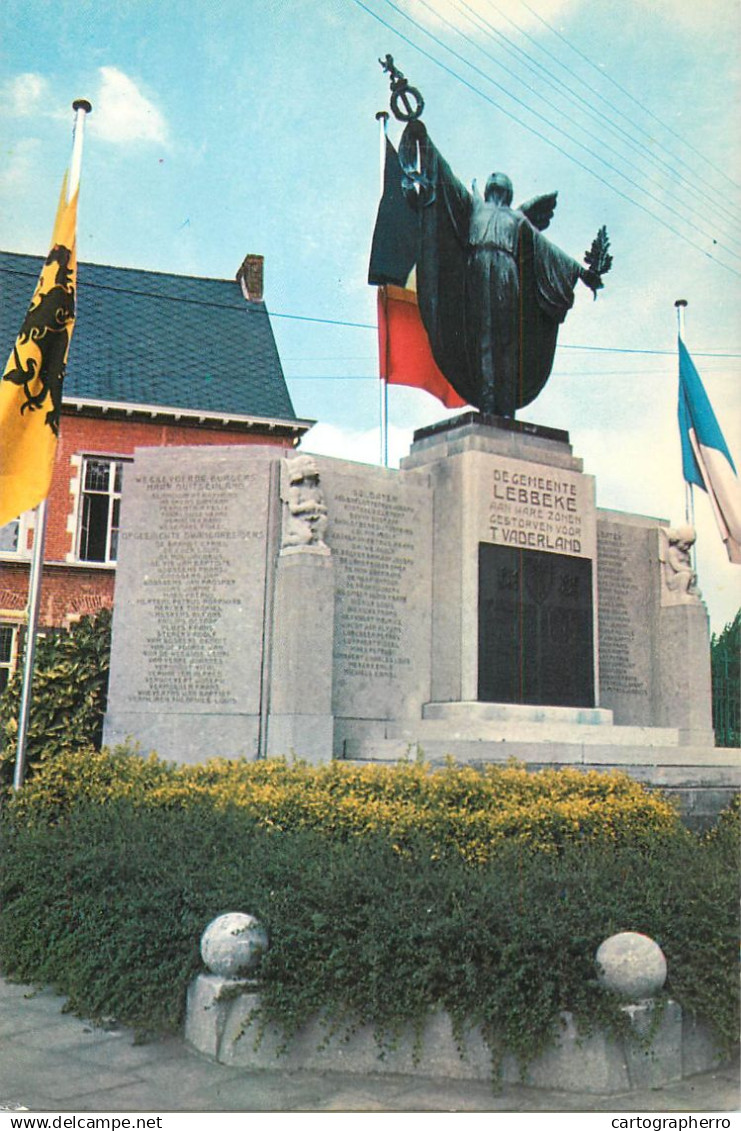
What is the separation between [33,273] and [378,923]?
77.2 feet

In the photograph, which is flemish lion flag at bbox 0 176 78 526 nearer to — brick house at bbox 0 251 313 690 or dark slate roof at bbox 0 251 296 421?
brick house at bbox 0 251 313 690

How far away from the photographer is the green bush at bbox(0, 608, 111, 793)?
11.0 meters

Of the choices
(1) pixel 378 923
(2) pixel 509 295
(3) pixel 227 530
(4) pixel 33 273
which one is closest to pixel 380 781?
(1) pixel 378 923

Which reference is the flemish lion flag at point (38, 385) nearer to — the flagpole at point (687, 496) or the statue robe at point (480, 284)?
the statue robe at point (480, 284)

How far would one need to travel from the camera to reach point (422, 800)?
7.40 metres

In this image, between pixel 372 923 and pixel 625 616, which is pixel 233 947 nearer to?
pixel 372 923

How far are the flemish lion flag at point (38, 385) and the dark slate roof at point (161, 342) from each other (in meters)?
14.4

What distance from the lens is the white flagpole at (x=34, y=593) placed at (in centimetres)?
923

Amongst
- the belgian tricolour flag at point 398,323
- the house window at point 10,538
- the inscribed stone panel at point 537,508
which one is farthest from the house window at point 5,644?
the inscribed stone panel at point 537,508

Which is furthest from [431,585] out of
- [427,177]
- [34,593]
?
[427,177]

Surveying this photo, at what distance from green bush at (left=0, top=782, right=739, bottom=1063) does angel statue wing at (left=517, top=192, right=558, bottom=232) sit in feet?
24.8

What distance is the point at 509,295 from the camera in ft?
38.4
